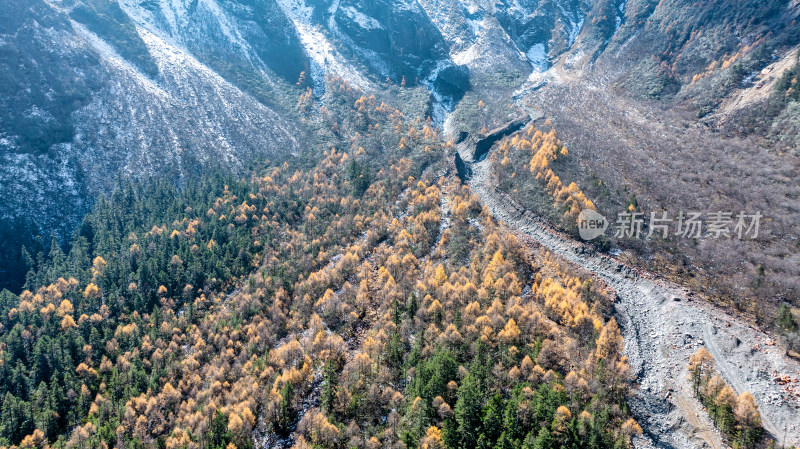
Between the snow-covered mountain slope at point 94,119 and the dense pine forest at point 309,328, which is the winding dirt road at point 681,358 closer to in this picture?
the dense pine forest at point 309,328

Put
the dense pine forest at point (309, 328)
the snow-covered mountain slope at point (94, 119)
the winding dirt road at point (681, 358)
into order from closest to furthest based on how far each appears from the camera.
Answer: the winding dirt road at point (681, 358) < the dense pine forest at point (309, 328) < the snow-covered mountain slope at point (94, 119)

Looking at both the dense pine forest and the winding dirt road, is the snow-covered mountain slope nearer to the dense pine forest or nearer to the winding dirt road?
the dense pine forest

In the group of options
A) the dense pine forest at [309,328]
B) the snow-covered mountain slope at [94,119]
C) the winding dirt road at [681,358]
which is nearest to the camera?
the winding dirt road at [681,358]

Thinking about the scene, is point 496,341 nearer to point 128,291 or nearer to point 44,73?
point 128,291

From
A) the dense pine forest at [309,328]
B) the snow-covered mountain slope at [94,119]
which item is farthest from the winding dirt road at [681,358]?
the snow-covered mountain slope at [94,119]

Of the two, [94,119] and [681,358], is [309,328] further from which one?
[94,119]

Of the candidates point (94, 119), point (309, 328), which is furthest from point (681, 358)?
point (94, 119)
